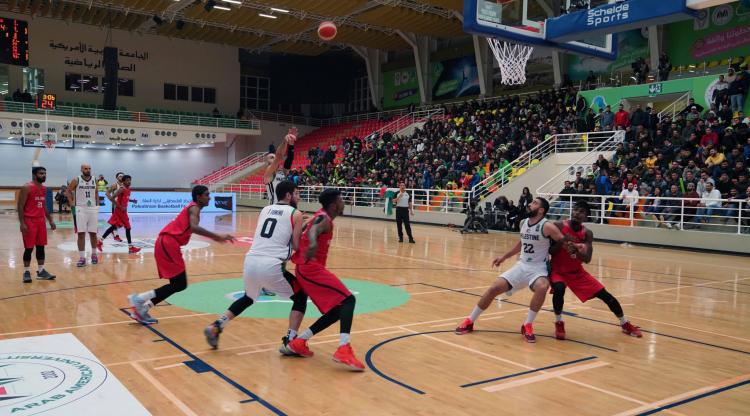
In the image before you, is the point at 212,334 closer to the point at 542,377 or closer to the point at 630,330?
the point at 542,377

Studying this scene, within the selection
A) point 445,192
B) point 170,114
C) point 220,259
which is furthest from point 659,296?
point 170,114

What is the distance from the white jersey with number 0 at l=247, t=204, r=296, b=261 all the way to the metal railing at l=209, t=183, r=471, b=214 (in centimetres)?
1654

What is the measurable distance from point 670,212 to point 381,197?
13.1 meters

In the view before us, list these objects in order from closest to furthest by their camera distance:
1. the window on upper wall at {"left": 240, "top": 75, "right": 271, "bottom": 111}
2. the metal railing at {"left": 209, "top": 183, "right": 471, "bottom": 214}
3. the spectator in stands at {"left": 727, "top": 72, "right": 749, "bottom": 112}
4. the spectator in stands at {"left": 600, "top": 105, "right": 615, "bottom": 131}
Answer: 1. the spectator in stands at {"left": 727, "top": 72, "right": 749, "bottom": 112}
2. the spectator in stands at {"left": 600, "top": 105, "right": 615, "bottom": 131}
3. the metal railing at {"left": 209, "top": 183, "right": 471, "bottom": 214}
4. the window on upper wall at {"left": 240, "top": 75, "right": 271, "bottom": 111}

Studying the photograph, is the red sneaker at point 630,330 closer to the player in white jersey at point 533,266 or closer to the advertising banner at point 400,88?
the player in white jersey at point 533,266

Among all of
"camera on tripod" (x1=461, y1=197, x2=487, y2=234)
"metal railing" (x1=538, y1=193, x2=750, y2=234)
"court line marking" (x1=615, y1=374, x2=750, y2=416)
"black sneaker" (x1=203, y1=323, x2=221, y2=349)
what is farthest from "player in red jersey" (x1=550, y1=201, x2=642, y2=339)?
"camera on tripod" (x1=461, y1=197, x2=487, y2=234)

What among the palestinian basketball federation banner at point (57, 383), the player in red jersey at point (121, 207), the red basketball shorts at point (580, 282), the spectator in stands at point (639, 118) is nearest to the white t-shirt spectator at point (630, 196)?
the spectator in stands at point (639, 118)

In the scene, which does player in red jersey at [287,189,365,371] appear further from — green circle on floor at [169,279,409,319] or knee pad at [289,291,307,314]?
green circle on floor at [169,279,409,319]

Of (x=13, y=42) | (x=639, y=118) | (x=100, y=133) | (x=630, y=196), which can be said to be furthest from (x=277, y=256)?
(x=100, y=133)

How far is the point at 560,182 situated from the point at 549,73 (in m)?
11.7

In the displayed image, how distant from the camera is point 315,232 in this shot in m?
5.09

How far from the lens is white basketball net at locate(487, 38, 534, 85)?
1474 centimetres

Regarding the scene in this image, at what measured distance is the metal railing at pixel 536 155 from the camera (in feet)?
69.7

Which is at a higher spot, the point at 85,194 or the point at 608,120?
the point at 608,120
